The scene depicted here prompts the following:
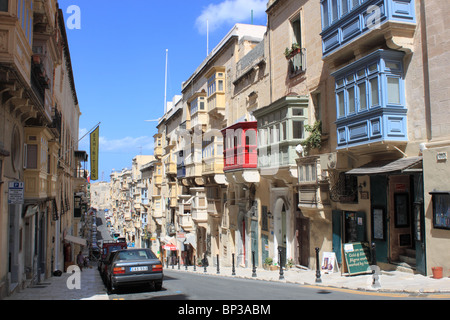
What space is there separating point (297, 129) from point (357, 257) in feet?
22.5

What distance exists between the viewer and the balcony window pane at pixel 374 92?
39.9ft

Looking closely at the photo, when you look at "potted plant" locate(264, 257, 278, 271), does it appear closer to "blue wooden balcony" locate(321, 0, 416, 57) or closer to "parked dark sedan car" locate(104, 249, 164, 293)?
"parked dark sedan car" locate(104, 249, 164, 293)

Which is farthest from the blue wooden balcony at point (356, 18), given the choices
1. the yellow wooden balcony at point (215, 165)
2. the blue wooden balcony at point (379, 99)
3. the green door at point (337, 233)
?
the yellow wooden balcony at point (215, 165)

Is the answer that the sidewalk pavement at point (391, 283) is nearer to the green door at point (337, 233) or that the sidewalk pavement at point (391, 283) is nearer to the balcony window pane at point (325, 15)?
the green door at point (337, 233)

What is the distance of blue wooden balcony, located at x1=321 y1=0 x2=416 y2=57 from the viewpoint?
11.7 meters

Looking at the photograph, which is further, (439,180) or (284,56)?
(284,56)

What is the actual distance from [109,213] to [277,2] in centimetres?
12463

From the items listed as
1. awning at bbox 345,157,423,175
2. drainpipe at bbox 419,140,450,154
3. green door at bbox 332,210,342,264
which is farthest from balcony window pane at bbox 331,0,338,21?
green door at bbox 332,210,342,264

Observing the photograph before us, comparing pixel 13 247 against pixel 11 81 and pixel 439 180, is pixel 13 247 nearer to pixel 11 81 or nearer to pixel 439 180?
pixel 11 81

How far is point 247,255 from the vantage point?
80.4 ft

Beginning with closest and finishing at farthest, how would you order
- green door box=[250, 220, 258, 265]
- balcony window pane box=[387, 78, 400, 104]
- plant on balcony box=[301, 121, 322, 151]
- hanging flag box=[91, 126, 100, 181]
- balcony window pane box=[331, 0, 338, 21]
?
1. balcony window pane box=[387, 78, 400, 104]
2. balcony window pane box=[331, 0, 338, 21]
3. plant on balcony box=[301, 121, 322, 151]
4. green door box=[250, 220, 258, 265]
5. hanging flag box=[91, 126, 100, 181]

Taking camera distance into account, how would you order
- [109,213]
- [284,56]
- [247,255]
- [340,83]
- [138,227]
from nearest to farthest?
[340,83] < [284,56] < [247,255] < [138,227] < [109,213]

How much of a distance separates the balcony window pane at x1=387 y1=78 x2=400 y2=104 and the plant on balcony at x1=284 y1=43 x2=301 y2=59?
A: 6.82 meters
